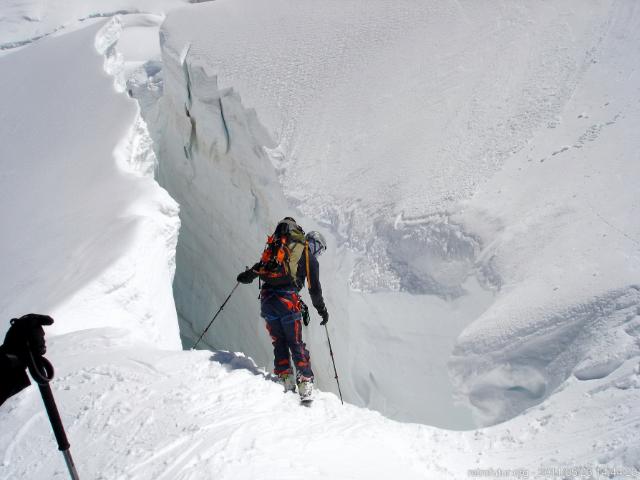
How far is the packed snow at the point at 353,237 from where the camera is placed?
270 cm

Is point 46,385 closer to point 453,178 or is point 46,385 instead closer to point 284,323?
point 284,323

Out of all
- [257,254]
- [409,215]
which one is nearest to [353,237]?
[409,215]

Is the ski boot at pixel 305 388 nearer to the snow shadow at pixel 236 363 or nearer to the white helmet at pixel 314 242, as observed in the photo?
the snow shadow at pixel 236 363

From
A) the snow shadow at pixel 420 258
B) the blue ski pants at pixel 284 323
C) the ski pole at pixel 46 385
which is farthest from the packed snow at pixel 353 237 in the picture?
the ski pole at pixel 46 385

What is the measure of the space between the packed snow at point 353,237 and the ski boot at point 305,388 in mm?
69

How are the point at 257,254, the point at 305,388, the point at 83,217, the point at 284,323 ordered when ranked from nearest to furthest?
the point at 305,388 → the point at 284,323 → the point at 83,217 → the point at 257,254

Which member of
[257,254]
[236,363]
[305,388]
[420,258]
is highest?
[257,254]

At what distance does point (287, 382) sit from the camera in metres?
3.35

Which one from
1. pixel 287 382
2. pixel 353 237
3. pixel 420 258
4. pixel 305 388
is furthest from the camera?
pixel 353 237

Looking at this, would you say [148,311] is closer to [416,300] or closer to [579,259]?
[416,300]

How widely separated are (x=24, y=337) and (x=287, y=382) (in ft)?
5.54

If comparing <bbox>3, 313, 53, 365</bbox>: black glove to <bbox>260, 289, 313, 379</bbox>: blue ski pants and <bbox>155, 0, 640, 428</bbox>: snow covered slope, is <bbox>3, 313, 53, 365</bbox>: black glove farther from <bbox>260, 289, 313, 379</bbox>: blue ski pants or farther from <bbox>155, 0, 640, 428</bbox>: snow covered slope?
<bbox>155, 0, 640, 428</bbox>: snow covered slope

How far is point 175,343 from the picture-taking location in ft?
15.9

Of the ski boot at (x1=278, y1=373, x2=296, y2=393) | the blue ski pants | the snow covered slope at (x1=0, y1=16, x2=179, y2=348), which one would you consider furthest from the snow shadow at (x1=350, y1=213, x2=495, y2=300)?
the snow covered slope at (x1=0, y1=16, x2=179, y2=348)
